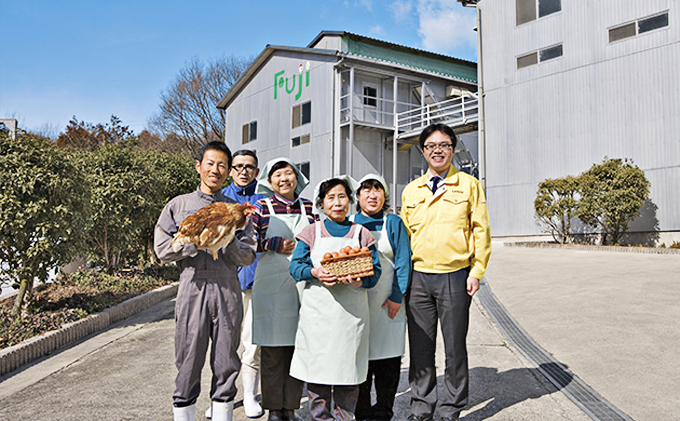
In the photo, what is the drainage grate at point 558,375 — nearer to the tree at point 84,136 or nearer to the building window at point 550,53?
the building window at point 550,53

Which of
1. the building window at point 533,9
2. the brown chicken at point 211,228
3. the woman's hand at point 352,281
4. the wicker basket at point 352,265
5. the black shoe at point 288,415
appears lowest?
the black shoe at point 288,415

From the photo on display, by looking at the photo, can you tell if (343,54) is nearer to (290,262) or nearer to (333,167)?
(333,167)

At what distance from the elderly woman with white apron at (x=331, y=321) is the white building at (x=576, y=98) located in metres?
13.0

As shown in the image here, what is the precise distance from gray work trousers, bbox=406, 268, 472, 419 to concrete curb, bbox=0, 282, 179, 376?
4028 mm

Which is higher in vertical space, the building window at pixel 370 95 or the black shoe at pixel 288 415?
the building window at pixel 370 95

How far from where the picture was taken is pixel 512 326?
19.4 feet

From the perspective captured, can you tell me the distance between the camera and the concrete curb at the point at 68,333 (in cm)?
473

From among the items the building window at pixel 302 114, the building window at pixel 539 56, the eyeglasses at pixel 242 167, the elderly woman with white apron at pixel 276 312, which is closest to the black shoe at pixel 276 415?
the elderly woman with white apron at pixel 276 312

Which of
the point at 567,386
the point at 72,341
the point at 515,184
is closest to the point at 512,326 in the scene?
the point at 567,386

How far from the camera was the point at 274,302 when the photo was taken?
131 inches

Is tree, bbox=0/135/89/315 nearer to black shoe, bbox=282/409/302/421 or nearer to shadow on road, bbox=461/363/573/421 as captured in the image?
black shoe, bbox=282/409/302/421

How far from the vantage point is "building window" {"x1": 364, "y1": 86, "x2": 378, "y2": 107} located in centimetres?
2075

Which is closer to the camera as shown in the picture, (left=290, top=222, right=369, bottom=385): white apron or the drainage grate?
(left=290, top=222, right=369, bottom=385): white apron

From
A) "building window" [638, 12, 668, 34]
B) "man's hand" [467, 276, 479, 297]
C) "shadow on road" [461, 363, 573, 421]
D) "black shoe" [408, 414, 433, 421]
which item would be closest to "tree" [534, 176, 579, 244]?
"building window" [638, 12, 668, 34]
